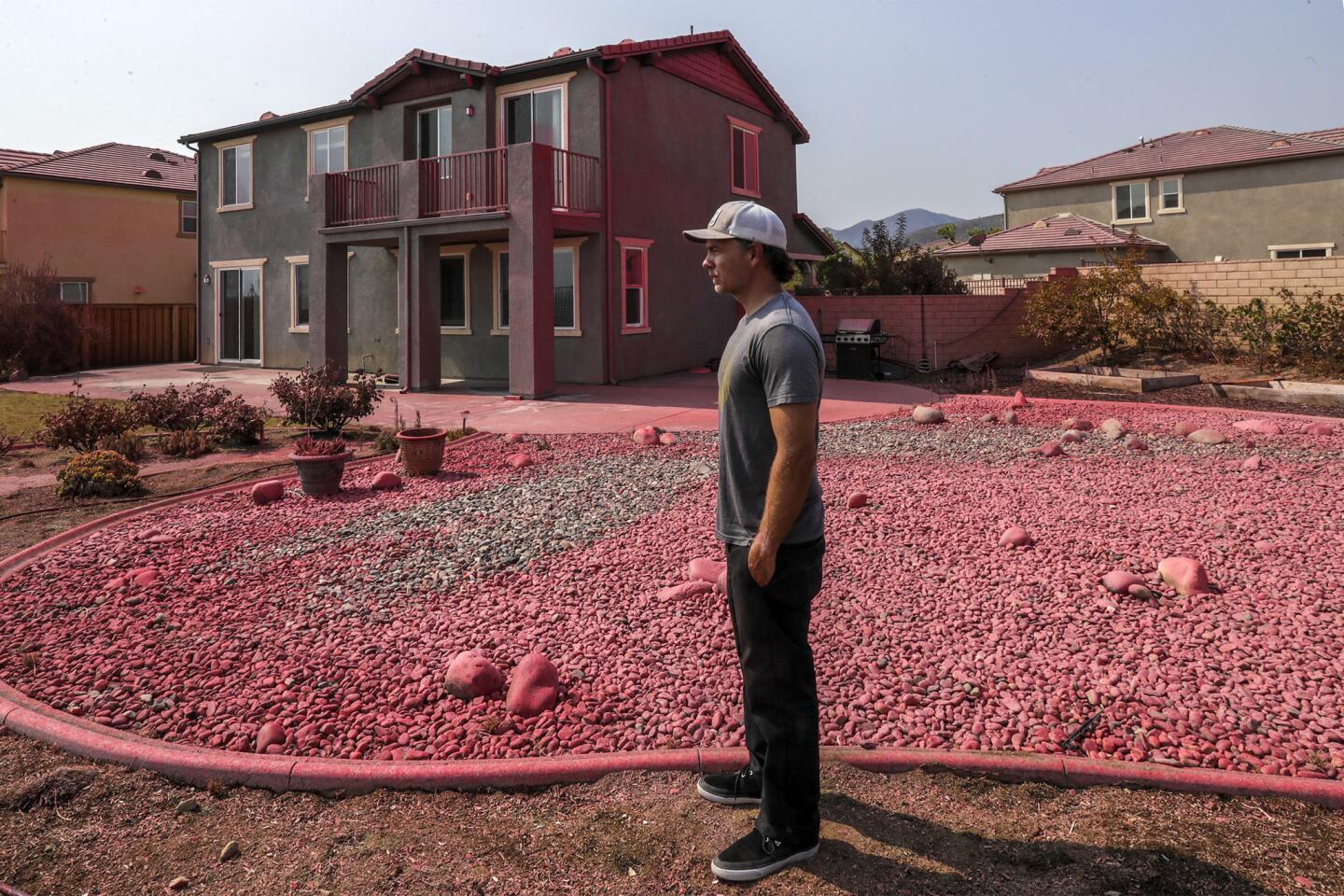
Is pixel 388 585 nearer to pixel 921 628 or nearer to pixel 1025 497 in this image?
pixel 921 628

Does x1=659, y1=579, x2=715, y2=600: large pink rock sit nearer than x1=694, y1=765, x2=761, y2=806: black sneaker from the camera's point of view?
No

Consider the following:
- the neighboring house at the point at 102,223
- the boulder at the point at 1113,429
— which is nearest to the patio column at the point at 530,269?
the boulder at the point at 1113,429

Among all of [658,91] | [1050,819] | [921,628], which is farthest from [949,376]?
[1050,819]

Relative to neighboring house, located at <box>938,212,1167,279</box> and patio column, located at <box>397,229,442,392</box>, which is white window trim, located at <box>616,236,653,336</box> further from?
neighboring house, located at <box>938,212,1167,279</box>

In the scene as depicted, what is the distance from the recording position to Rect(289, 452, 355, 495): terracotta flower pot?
730 cm

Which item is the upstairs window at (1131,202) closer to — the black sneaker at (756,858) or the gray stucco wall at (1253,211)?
the gray stucco wall at (1253,211)

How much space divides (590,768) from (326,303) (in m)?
16.5

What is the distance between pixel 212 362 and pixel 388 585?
828 inches

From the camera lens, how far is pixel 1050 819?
9.19 feet

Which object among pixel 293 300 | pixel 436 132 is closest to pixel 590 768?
pixel 436 132

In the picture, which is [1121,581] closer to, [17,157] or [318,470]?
[318,470]

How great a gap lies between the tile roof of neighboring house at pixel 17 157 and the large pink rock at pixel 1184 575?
101 ft

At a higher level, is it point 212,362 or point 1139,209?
point 1139,209

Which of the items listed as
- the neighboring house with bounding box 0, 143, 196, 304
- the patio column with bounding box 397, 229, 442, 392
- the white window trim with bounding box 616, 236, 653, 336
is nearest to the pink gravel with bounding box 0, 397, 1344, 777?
the patio column with bounding box 397, 229, 442, 392
